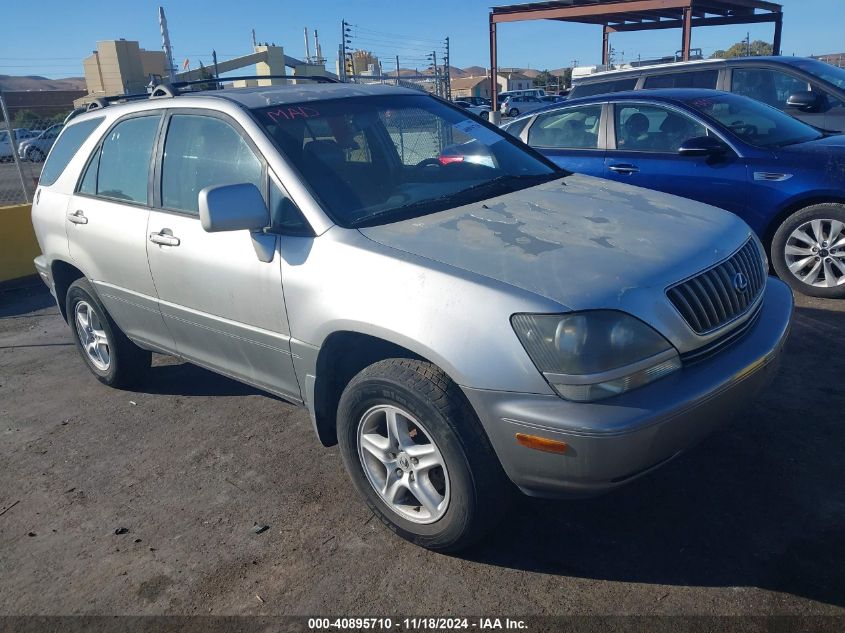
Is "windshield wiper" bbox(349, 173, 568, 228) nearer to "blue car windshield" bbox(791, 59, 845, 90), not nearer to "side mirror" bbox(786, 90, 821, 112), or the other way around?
"side mirror" bbox(786, 90, 821, 112)

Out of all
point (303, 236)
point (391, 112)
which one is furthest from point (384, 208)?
point (391, 112)

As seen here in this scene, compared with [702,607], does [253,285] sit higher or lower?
higher

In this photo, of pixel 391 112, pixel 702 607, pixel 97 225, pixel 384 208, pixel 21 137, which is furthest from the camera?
pixel 21 137

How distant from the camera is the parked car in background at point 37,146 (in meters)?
17.7

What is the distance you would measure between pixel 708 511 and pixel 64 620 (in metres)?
2.62

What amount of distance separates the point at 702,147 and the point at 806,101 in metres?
2.39

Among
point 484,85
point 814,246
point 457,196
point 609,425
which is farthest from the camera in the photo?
point 484,85

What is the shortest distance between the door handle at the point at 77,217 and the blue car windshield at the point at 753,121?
482 centimetres

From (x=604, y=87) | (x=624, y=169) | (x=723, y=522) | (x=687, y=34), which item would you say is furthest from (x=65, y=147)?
(x=687, y=34)

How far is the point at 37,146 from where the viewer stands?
19.9 meters

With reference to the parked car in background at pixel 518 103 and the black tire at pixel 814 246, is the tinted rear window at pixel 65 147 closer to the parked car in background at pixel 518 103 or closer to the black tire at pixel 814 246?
the black tire at pixel 814 246

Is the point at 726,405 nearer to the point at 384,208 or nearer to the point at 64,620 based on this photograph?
the point at 384,208

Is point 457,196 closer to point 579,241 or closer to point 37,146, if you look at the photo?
point 579,241

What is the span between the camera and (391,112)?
13.0 feet
